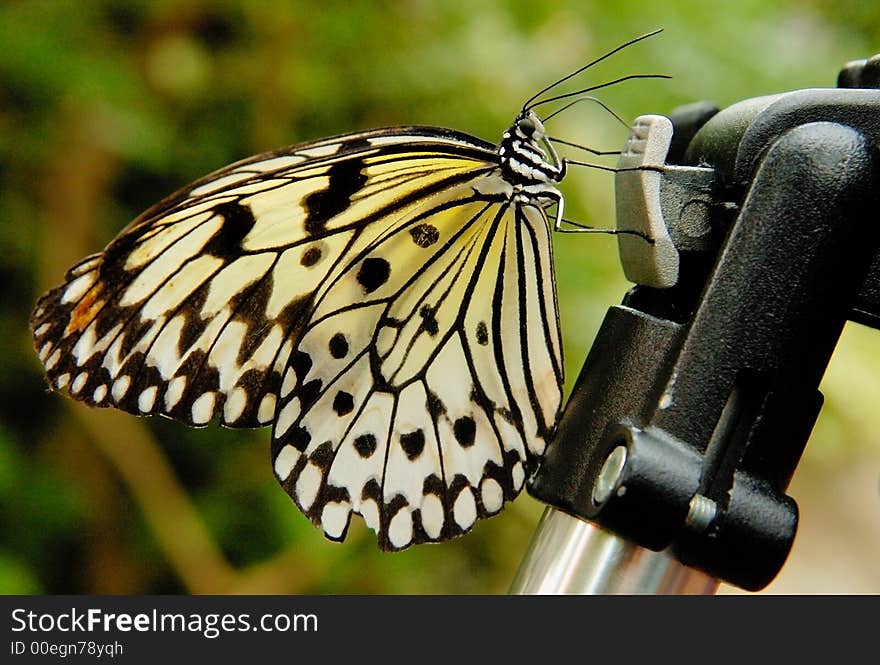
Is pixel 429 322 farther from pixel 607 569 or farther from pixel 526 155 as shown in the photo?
pixel 607 569

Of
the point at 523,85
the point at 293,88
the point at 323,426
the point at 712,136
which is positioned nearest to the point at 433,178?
the point at 323,426

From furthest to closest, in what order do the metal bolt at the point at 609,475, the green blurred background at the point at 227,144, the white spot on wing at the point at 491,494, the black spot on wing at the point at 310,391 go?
the green blurred background at the point at 227,144, the black spot on wing at the point at 310,391, the white spot on wing at the point at 491,494, the metal bolt at the point at 609,475

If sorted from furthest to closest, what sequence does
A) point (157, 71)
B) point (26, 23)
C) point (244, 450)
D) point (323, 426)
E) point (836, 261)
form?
1. point (244, 450)
2. point (157, 71)
3. point (26, 23)
4. point (323, 426)
5. point (836, 261)

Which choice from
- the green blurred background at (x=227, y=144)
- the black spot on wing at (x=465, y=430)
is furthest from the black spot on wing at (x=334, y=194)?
the green blurred background at (x=227, y=144)

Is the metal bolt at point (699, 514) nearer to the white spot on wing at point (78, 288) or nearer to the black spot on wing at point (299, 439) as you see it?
the black spot on wing at point (299, 439)

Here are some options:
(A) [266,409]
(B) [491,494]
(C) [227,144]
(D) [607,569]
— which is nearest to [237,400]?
(A) [266,409]
